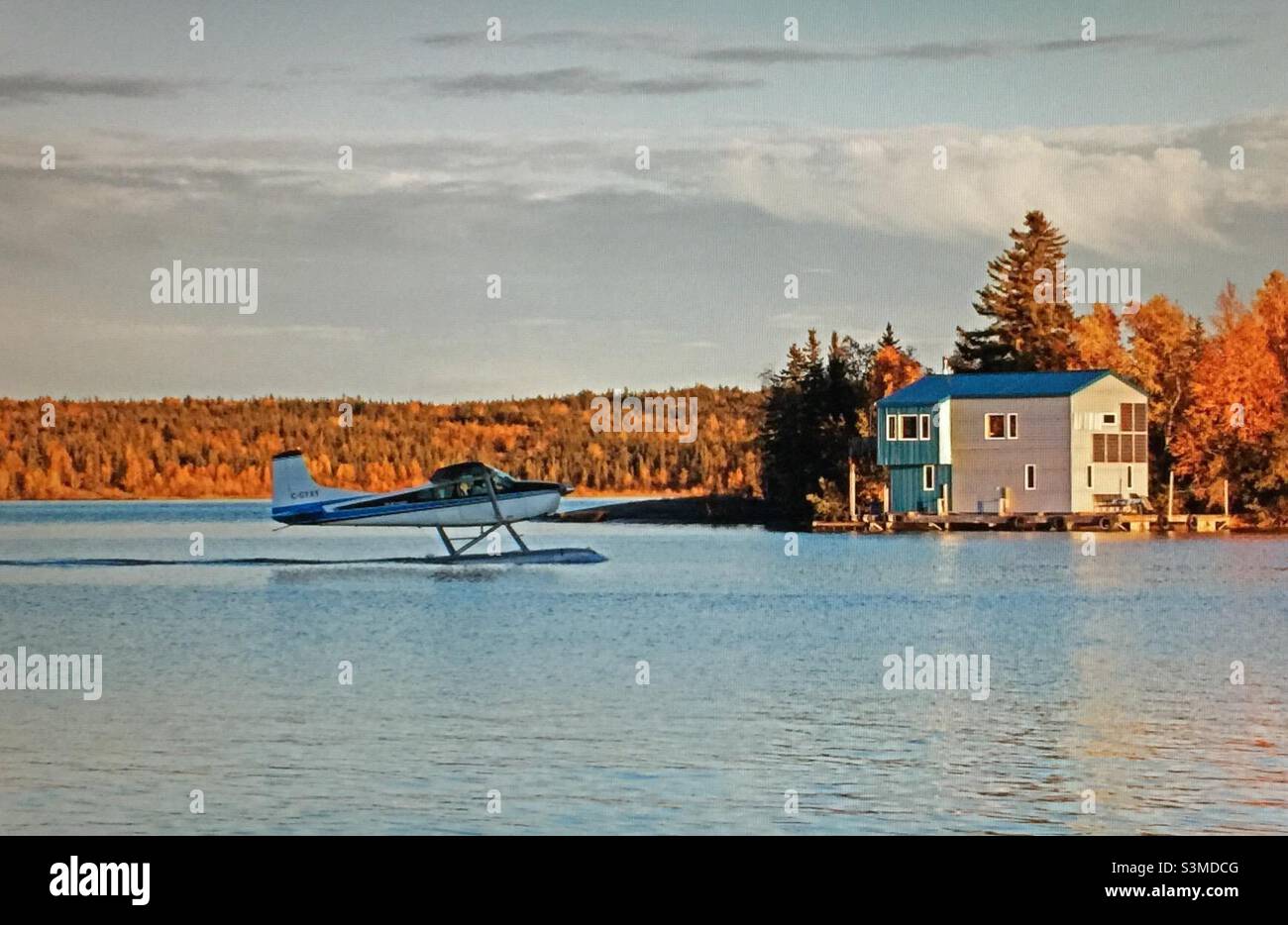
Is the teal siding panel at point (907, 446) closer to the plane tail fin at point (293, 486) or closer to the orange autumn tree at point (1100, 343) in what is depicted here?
the orange autumn tree at point (1100, 343)

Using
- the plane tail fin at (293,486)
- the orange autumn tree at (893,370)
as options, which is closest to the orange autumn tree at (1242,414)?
the orange autumn tree at (893,370)

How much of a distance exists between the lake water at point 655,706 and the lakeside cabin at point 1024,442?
15.9 meters

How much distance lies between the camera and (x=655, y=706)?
2545 cm

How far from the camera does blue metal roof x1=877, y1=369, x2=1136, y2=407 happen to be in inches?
2729

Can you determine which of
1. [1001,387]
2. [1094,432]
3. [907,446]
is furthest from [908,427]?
[1094,432]

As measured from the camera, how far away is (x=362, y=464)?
5192 inches

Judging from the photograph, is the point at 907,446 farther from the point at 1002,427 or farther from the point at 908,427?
the point at 1002,427

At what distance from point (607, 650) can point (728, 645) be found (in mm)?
2209

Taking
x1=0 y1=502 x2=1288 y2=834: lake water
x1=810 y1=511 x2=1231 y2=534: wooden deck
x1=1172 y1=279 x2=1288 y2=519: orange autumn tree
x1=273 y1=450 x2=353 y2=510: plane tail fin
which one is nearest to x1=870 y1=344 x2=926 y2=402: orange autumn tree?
x1=810 y1=511 x2=1231 y2=534: wooden deck

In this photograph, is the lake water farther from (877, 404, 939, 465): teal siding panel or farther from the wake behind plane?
(877, 404, 939, 465): teal siding panel

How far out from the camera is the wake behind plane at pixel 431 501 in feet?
154

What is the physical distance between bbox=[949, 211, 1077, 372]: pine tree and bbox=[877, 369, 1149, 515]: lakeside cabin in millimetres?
18498

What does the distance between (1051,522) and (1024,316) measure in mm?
25658

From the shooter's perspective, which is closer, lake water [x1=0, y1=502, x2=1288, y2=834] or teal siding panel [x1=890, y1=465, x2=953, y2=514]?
lake water [x1=0, y1=502, x2=1288, y2=834]
